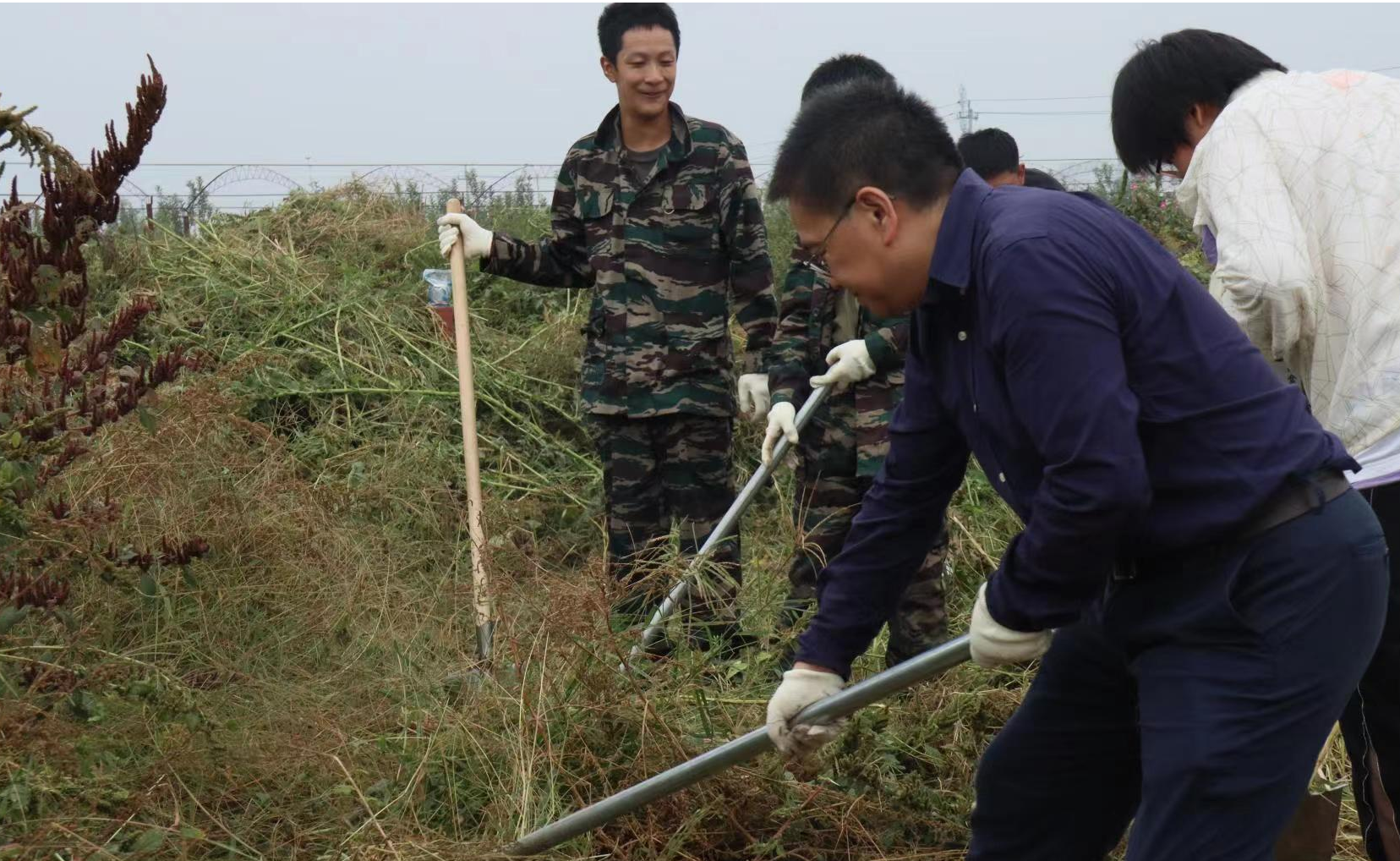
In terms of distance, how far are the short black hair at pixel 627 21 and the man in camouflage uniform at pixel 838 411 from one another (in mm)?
502

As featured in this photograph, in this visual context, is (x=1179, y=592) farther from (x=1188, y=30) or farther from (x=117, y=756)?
(x=117, y=756)

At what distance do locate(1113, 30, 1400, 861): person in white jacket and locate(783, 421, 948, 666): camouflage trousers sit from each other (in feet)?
5.07

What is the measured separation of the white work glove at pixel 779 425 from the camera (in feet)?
12.8

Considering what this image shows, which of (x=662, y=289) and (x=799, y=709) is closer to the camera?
(x=799, y=709)

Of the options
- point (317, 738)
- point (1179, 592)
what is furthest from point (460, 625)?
point (1179, 592)

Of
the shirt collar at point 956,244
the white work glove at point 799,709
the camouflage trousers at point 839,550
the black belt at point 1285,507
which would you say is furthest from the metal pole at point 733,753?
the camouflage trousers at point 839,550

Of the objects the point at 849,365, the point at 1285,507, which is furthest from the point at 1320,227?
the point at 849,365

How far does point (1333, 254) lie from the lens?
8.07ft

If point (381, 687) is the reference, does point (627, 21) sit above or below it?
above

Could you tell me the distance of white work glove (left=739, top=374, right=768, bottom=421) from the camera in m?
4.35

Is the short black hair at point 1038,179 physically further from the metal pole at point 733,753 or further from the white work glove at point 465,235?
the metal pole at point 733,753

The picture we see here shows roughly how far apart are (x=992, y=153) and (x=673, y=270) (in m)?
1.03

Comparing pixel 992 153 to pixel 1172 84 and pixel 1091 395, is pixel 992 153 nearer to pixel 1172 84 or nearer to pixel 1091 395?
pixel 1172 84

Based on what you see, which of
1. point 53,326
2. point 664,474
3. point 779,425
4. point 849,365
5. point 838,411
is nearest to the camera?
point 53,326
